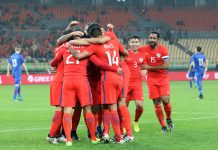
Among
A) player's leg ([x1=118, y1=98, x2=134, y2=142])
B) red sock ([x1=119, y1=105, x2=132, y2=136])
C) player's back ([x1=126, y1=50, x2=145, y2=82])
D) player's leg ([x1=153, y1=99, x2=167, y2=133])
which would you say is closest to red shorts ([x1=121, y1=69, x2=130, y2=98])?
player's leg ([x1=118, y1=98, x2=134, y2=142])

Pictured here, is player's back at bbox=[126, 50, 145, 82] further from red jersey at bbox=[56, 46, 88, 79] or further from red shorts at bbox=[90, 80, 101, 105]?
red jersey at bbox=[56, 46, 88, 79]

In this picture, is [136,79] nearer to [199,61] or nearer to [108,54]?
[108,54]

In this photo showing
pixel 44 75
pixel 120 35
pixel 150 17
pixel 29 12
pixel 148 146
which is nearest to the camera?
pixel 148 146

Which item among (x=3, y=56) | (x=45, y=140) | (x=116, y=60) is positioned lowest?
(x=3, y=56)

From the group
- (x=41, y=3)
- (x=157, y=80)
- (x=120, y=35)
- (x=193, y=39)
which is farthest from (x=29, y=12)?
(x=157, y=80)

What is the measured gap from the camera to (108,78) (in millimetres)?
12172

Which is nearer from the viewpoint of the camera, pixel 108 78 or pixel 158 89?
pixel 108 78

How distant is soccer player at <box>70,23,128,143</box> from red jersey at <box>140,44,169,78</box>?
2689 millimetres

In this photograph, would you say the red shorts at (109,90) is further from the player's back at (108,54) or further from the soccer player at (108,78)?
the player's back at (108,54)

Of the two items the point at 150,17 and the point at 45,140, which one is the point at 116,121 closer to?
the point at 45,140

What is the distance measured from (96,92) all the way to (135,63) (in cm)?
261

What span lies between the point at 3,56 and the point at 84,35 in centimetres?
3846

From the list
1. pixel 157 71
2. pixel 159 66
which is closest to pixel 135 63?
pixel 157 71

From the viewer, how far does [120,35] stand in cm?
5534
